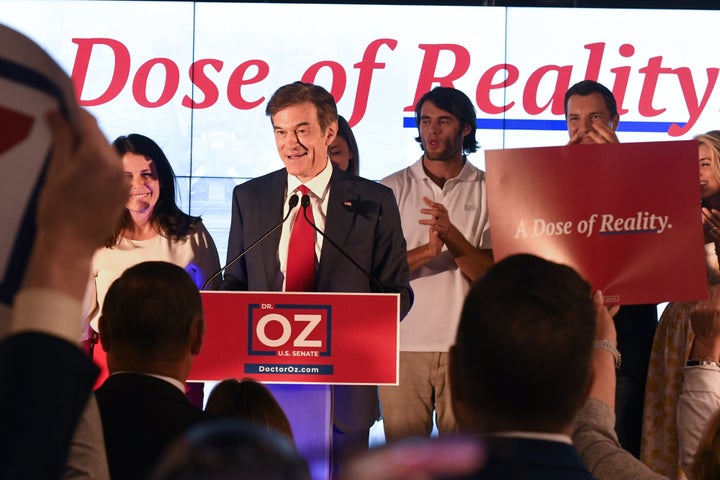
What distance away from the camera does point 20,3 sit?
5.52 m

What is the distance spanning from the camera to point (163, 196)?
5.24 metres

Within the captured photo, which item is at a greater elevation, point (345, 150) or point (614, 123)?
point (614, 123)

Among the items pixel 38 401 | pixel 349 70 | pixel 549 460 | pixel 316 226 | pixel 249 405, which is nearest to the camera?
pixel 38 401

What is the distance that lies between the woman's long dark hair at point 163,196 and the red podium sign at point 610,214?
249 centimetres

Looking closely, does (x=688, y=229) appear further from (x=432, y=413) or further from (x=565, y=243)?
(x=432, y=413)

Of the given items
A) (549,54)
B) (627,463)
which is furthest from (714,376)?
(627,463)

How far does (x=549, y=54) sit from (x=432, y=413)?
203 centimetres

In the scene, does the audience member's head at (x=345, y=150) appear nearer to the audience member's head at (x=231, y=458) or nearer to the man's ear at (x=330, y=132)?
the man's ear at (x=330, y=132)

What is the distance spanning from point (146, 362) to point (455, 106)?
12.0 feet

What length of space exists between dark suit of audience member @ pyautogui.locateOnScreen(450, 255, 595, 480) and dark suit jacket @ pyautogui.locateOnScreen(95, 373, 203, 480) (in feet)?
2.35

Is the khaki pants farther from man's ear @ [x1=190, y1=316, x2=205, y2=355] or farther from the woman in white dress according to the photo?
man's ear @ [x1=190, y1=316, x2=205, y2=355]

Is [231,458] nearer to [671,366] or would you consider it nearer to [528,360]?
[528,360]

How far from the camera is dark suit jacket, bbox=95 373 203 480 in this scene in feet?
5.65

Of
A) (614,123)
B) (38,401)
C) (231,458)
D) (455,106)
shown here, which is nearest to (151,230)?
(455,106)
